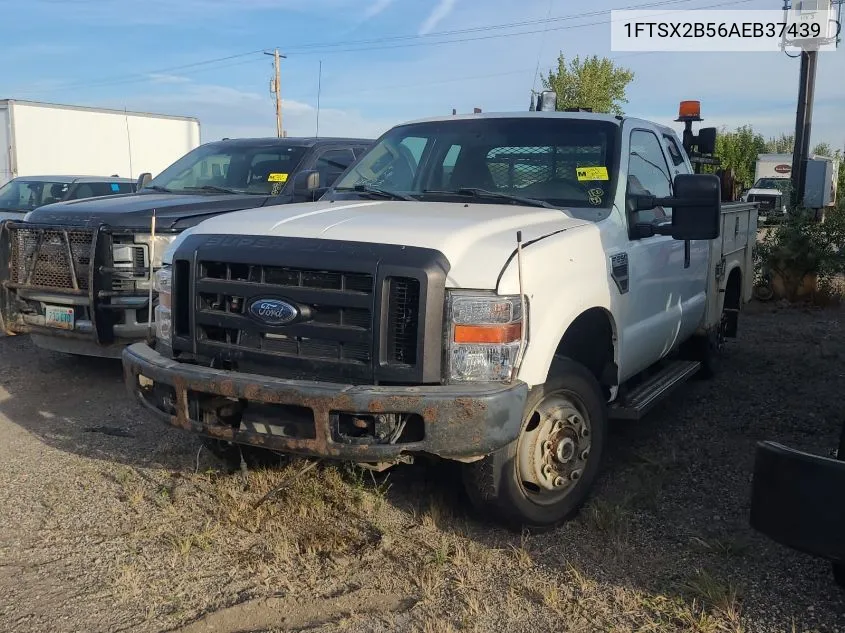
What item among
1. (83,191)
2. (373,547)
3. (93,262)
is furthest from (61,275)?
(83,191)

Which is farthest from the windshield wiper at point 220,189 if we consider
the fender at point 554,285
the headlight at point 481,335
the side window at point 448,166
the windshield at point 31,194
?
the windshield at point 31,194

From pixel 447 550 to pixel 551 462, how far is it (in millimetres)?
628

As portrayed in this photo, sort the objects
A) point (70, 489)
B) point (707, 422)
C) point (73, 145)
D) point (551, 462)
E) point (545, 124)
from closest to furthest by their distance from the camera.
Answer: point (551, 462)
point (70, 489)
point (545, 124)
point (707, 422)
point (73, 145)

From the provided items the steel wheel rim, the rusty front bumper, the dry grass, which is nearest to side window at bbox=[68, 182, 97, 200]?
the dry grass

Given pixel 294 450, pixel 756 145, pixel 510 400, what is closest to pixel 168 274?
pixel 294 450

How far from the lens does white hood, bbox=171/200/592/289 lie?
3.25 m

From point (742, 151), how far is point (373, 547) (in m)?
45.5

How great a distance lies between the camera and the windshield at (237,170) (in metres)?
7.36

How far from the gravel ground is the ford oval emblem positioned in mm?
921

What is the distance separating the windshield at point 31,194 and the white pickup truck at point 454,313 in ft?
27.0

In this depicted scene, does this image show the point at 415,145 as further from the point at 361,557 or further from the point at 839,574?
the point at 839,574

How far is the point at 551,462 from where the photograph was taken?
3762 mm

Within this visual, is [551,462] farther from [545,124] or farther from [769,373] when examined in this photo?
[769,373]

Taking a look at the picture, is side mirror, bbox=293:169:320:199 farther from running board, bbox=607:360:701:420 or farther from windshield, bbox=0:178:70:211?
windshield, bbox=0:178:70:211
